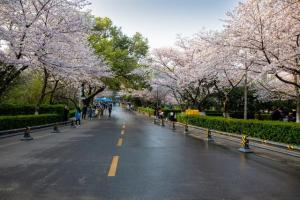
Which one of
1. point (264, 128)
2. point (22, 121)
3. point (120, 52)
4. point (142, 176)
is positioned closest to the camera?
point (142, 176)

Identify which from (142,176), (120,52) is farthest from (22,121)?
(120,52)

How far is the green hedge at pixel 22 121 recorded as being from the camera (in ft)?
63.7

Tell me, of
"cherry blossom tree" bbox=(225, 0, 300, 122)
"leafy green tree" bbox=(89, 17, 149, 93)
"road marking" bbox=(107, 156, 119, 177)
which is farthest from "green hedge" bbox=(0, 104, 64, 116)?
"road marking" bbox=(107, 156, 119, 177)

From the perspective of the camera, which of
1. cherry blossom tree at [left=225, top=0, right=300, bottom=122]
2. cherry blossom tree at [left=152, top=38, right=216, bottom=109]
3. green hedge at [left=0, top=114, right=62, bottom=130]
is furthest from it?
Result: cherry blossom tree at [left=152, top=38, right=216, bottom=109]

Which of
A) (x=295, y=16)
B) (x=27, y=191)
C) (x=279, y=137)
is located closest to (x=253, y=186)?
(x=27, y=191)

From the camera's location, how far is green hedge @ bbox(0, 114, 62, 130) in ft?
63.7

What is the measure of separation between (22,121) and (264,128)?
1521cm

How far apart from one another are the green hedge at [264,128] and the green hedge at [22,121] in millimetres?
12957

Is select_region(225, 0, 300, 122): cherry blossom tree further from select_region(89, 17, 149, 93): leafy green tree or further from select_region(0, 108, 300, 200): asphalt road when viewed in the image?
select_region(89, 17, 149, 93): leafy green tree

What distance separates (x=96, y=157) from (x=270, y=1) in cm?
1177

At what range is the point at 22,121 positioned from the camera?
71.6 ft

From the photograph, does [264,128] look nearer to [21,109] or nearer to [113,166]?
[113,166]

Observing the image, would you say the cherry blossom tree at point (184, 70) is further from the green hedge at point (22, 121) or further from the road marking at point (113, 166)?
the road marking at point (113, 166)

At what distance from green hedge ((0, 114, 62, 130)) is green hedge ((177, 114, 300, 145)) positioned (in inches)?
510
